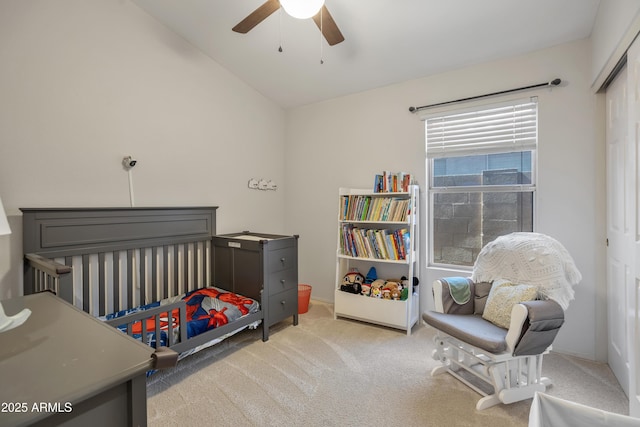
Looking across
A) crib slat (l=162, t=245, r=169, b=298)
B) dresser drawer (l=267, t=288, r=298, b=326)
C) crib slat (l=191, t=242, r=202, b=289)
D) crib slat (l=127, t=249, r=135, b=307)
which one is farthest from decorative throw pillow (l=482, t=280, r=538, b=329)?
crib slat (l=127, t=249, r=135, b=307)

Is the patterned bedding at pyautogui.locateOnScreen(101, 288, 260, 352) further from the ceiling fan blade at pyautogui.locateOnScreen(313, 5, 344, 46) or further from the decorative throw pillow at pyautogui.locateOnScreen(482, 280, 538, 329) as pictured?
the ceiling fan blade at pyautogui.locateOnScreen(313, 5, 344, 46)

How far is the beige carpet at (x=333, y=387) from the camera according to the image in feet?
5.27

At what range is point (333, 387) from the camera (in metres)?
1.87

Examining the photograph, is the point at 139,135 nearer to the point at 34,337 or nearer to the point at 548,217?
the point at 34,337

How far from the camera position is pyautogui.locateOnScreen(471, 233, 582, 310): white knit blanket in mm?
1824

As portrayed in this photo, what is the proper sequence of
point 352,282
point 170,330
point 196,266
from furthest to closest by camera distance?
point 352,282, point 196,266, point 170,330

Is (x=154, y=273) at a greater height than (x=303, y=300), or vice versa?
(x=154, y=273)

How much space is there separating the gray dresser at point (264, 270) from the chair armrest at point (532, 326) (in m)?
1.76

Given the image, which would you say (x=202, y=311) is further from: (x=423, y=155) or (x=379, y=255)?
(x=423, y=155)

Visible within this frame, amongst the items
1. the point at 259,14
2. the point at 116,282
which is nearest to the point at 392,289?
the point at 116,282

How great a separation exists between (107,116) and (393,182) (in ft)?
7.87

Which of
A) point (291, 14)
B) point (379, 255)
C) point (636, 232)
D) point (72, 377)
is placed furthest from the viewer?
point (379, 255)

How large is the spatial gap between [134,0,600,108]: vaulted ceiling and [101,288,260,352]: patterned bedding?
224cm

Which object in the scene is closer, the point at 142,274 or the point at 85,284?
the point at 85,284
